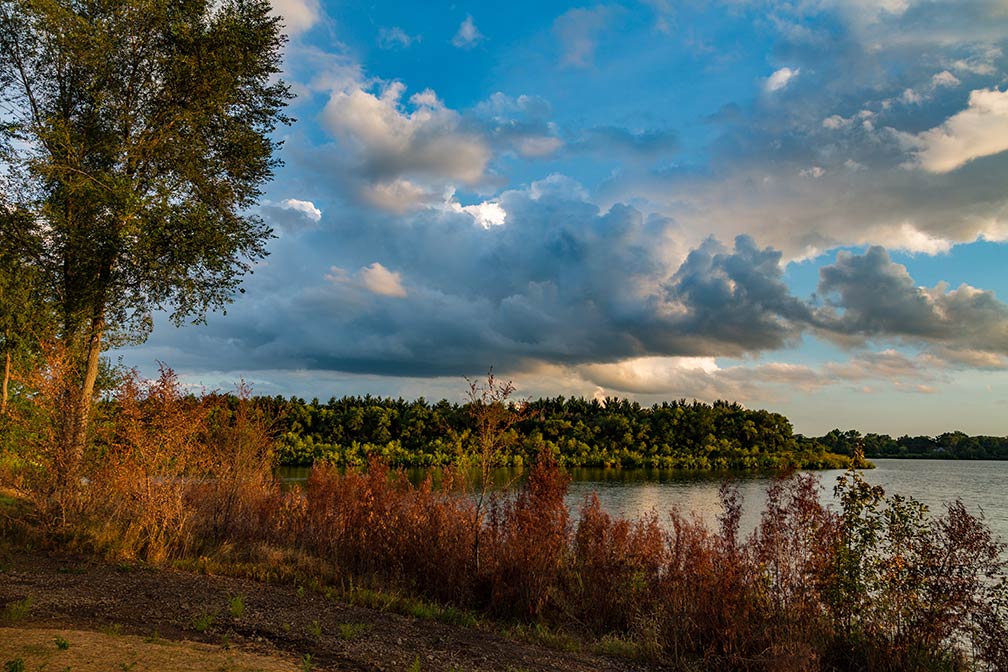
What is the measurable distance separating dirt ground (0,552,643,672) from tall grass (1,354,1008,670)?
1.78 metres

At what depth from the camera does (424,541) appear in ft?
45.2

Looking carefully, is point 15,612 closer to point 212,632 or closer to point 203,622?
point 203,622

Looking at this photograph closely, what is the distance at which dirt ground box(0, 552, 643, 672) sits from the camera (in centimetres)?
773

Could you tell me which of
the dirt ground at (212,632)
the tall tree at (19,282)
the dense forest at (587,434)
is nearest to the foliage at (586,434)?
the dense forest at (587,434)

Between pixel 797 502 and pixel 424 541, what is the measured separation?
7.31 metres

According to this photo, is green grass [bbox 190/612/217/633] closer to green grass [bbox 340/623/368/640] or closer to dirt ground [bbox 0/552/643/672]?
dirt ground [bbox 0/552/643/672]

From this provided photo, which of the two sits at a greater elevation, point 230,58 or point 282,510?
point 230,58

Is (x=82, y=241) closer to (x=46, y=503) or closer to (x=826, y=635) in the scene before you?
(x=46, y=503)

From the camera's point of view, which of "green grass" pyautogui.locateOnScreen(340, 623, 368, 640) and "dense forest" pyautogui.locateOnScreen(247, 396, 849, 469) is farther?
"dense forest" pyautogui.locateOnScreen(247, 396, 849, 469)

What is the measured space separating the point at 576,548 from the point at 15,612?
989 cm

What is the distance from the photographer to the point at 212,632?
9047 millimetres

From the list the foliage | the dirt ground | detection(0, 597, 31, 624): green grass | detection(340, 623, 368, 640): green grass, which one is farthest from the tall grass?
the foliage

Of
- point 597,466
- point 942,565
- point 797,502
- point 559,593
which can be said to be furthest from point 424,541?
point 597,466

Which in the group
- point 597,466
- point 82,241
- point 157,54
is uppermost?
point 157,54
